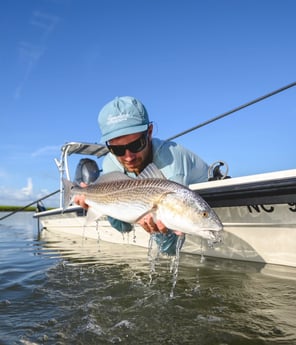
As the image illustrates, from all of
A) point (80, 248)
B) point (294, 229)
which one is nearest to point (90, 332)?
point (294, 229)

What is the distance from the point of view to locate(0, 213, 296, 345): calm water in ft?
8.66

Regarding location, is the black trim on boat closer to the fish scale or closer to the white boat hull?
the white boat hull

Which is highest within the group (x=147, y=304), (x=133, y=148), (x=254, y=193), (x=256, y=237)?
(x=133, y=148)

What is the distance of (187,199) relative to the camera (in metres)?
3.08

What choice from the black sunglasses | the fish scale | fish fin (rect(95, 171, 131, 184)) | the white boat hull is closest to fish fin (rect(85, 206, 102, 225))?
the fish scale

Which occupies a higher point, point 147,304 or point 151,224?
point 151,224

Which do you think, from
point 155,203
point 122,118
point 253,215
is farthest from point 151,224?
point 253,215

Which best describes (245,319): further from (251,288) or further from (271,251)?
(271,251)

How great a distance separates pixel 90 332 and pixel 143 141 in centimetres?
199

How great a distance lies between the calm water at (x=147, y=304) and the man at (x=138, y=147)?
0.63m

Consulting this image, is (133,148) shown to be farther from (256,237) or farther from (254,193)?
(256,237)

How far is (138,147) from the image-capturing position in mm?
3988

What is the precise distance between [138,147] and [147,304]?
1.59 metres

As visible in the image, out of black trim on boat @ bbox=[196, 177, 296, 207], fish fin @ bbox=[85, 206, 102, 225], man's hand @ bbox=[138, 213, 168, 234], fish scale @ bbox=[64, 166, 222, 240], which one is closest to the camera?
fish scale @ bbox=[64, 166, 222, 240]
